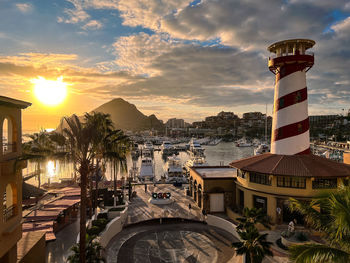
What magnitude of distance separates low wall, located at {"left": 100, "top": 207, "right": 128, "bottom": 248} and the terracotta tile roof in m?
11.6

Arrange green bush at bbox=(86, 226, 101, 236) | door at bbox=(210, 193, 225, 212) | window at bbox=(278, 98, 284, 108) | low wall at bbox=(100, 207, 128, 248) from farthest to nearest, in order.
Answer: door at bbox=(210, 193, 225, 212) < window at bbox=(278, 98, 284, 108) < low wall at bbox=(100, 207, 128, 248) < green bush at bbox=(86, 226, 101, 236)

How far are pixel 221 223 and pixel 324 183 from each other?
8928 mm

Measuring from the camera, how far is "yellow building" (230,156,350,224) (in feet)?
62.1

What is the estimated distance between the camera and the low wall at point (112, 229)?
18234mm

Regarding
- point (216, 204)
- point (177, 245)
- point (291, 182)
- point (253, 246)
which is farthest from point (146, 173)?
point (253, 246)

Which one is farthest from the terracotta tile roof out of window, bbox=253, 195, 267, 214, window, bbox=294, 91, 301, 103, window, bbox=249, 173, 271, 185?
window, bbox=294, 91, 301, 103

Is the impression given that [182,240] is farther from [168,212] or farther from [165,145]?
[165,145]

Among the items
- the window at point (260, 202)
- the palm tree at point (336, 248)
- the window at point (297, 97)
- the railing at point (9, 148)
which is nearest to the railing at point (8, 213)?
the railing at point (9, 148)

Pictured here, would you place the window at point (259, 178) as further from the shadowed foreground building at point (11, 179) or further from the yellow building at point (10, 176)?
the yellow building at point (10, 176)

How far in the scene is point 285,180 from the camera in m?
19.7

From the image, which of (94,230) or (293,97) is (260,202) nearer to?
(293,97)

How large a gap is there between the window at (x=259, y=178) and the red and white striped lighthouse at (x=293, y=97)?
312 centimetres

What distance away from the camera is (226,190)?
24.6 meters

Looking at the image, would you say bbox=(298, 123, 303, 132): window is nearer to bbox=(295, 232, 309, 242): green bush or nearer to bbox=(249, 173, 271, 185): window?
bbox=(249, 173, 271, 185): window
